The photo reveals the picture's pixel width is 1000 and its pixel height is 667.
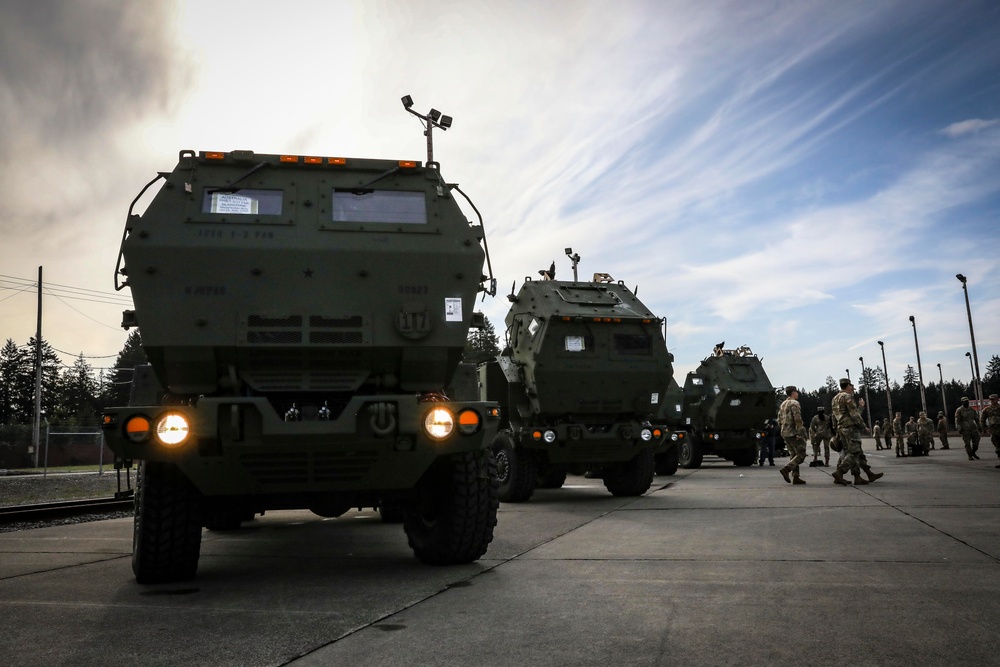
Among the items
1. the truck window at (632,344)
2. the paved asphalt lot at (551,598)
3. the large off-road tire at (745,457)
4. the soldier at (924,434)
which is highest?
the truck window at (632,344)

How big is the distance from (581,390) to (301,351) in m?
7.28

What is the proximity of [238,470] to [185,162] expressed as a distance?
246 cm

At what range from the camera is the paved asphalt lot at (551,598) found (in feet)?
12.1

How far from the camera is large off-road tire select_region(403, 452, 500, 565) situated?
19.3 ft

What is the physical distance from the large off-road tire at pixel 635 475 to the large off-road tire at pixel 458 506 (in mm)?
6985

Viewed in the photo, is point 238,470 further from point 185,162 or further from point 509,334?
point 509,334

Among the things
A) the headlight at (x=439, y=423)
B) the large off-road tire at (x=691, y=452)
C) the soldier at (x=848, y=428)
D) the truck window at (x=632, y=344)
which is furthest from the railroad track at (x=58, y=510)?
the large off-road tire at (x=691, y=452)

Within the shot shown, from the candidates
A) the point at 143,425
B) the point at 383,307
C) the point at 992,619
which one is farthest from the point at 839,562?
the point at 143,425

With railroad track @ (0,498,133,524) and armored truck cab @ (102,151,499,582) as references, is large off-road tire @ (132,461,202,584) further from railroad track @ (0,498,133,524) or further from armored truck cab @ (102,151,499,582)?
railroad track @ (0,498,133,524)

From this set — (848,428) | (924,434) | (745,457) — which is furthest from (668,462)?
(924,434)

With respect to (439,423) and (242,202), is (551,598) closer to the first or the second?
(439,423)

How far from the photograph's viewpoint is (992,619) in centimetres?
402

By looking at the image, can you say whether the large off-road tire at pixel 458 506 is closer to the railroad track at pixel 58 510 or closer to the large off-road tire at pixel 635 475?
A: the railroad track at pixel 58 510

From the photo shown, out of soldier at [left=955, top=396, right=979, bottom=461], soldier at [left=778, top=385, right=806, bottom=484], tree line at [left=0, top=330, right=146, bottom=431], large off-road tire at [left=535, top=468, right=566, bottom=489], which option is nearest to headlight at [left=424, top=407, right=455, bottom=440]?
large off-road tire at [left=535, top=468, right=566, bottom=489]
